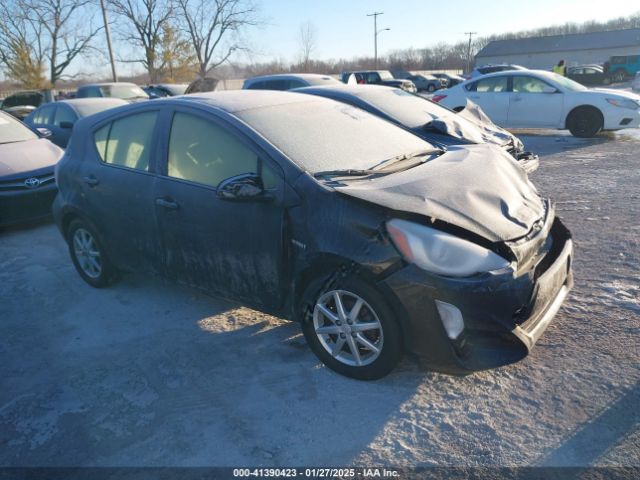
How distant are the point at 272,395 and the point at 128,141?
7.78 ft

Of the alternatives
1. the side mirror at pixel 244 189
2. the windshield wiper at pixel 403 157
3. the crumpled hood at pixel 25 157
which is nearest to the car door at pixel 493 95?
the windshield wiper at pixel 403 157

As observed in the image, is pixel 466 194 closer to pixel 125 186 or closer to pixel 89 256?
pixel 125 186

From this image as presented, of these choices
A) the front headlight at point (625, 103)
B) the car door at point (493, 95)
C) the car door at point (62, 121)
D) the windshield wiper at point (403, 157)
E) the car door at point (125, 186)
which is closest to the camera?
the windshield wiper at point (403, 157)

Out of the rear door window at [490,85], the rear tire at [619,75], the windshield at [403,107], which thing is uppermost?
the rear tire at [619,75]

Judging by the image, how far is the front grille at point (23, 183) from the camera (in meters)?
6.29

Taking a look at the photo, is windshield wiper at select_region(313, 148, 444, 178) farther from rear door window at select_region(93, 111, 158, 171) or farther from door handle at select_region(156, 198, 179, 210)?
rear door window at select_region(93, 111, 158, 171)

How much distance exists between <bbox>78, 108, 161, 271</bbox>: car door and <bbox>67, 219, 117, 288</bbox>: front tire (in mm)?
178

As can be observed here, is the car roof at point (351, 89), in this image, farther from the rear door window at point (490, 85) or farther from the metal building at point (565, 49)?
the metal building at point (565, 49)

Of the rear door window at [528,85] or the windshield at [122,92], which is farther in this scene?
the windshield at [122,92]

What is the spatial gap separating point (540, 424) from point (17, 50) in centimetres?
4231

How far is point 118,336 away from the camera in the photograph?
144 inches

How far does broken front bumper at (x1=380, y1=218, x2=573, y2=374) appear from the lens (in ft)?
8.13

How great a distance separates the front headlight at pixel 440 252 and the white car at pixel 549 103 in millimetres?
9952

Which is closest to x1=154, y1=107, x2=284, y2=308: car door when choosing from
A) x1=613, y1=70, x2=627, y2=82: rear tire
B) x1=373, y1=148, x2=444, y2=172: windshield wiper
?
x1=373, y1=148, x2=444, y2=172: windshield wiper
